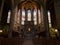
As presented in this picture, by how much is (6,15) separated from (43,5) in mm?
7019

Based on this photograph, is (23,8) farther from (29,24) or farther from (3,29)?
(3,29)

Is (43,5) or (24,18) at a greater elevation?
(43,5)

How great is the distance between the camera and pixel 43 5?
1908cm

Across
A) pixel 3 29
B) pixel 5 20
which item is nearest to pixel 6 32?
pixel 3 29

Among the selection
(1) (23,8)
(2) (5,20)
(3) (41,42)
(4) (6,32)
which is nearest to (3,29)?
(4) (6,32)

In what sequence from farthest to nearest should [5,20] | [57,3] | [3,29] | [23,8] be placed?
1. [23,8]
2. [5,20]
3. [57,3]
4. [3,29]

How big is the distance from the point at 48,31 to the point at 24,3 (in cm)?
935

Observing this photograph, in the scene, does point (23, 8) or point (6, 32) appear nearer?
point (6, 32)

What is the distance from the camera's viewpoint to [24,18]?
974 inches

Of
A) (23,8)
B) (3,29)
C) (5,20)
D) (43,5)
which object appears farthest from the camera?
(23,8)

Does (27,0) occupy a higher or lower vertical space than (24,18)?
higher

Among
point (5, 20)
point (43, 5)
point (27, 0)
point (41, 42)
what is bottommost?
point (41, 42)

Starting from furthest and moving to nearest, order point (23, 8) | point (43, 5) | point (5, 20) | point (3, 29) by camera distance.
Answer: point (23, 8) < point (5, 20) < point (43, 5) < point (3, 29)

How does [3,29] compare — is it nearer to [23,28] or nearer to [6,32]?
[6,32]
